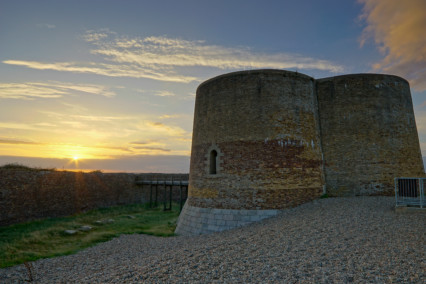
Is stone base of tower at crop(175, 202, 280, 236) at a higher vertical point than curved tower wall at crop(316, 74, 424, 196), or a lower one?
lower

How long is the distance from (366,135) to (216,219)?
9103 mm

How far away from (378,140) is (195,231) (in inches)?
417

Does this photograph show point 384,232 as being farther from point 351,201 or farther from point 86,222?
point 86,222

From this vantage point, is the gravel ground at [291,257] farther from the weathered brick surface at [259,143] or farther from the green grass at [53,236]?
the weathered brick surface at [259,143]

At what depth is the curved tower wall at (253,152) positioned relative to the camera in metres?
11.4

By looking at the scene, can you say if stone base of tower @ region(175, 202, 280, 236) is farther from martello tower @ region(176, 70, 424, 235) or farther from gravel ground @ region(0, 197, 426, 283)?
gravel ground @ region(0, 197, 426, 283)

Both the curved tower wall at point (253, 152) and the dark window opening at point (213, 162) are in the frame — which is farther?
the dark window opening at point (213, 162)

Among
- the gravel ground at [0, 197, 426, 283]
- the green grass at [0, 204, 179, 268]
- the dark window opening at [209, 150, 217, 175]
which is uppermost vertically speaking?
the dark window opening at [209, 150, 217, 175]

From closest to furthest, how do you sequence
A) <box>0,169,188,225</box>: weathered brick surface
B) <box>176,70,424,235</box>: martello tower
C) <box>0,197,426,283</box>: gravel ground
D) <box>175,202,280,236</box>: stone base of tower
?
1. <box>0,197,426,283</box>: gravel ground
2. <box>175,202,280,236</box>: stone base of tower
3. <box>176,70,424,235</box>: martello tower
4. <box>0,169,188,225</box>: weathered brick surface

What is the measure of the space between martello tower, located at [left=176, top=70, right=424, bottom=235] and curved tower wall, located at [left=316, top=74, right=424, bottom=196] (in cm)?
5

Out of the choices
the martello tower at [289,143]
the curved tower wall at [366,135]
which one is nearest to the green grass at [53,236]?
the martello tower at [289,143]

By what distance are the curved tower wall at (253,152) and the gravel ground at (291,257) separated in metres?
1.33

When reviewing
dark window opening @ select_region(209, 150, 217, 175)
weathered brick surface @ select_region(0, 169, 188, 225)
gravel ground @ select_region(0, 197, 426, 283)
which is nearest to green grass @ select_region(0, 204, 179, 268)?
weathered brick surface @ select_region(0, 169, 188, 225)

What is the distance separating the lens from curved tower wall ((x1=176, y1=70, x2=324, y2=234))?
450 inches
